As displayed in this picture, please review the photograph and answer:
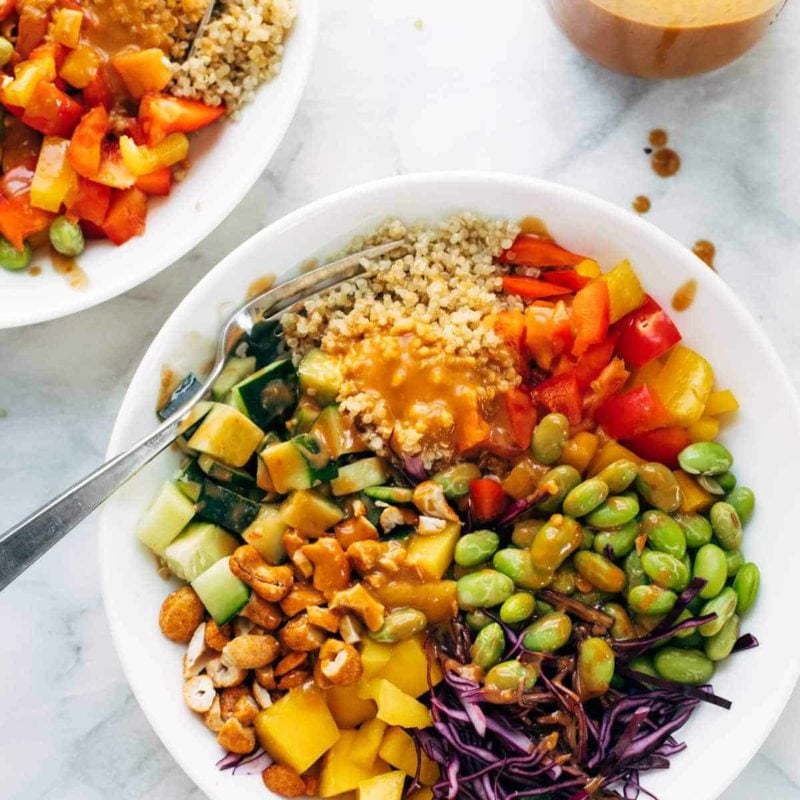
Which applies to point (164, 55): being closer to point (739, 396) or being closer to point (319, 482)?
point (319, 482)

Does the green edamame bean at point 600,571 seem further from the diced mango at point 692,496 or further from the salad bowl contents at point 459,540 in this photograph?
the diced mango at point 692,496

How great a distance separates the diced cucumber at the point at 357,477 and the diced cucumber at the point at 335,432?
38 mm

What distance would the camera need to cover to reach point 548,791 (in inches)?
91.5

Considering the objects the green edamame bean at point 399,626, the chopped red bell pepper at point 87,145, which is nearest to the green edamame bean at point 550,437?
the green edamame bean at point 399,626

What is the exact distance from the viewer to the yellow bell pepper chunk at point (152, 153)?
249 cm

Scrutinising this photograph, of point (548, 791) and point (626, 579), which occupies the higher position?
point (626, 579)

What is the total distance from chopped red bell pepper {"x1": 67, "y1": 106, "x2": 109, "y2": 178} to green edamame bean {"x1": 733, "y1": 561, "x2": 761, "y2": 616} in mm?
1718

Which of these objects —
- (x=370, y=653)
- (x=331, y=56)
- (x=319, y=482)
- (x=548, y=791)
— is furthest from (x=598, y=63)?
(x=548, y=791)

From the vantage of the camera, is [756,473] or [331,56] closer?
[756,473]

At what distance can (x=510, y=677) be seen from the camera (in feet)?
7.55

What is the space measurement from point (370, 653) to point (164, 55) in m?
1.43

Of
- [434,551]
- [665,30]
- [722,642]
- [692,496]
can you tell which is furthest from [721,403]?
[665,30]

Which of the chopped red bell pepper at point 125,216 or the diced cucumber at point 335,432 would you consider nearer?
the diced cucumber at point 335,432

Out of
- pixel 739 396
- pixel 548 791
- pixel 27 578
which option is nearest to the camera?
pixel 548 791
